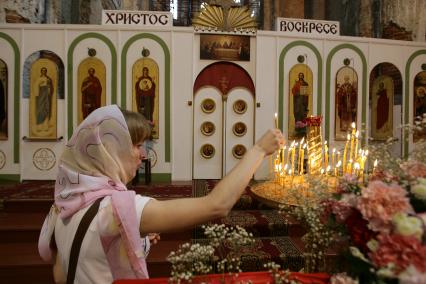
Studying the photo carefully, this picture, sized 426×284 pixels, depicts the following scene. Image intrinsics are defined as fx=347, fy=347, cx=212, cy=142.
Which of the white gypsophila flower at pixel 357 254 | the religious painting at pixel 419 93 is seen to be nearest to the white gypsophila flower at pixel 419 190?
the white gypsophila flower at pixel 357 254

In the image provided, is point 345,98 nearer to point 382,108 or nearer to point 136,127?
point 382,108

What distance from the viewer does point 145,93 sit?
26.5ft

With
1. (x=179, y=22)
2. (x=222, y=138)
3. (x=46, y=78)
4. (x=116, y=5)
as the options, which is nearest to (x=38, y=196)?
(x=46, y=78)

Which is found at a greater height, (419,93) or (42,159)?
(419,93)

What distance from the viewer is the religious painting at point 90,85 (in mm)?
7961

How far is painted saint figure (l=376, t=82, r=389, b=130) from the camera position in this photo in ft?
30.2

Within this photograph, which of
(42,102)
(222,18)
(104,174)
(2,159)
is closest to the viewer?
(104,174)

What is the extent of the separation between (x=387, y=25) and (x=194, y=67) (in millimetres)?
5833

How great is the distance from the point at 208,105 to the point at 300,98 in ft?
7.56

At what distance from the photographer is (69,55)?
25.9 feet

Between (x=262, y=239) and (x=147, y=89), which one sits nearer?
(x=262, y=239)

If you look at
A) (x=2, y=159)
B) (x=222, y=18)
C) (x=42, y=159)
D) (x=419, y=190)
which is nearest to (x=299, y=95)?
(x=222, y=18)

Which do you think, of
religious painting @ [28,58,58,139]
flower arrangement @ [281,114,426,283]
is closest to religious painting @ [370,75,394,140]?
religious painting @ [28,58,58,139]

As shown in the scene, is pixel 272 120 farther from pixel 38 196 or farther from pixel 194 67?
pixel 38 196
